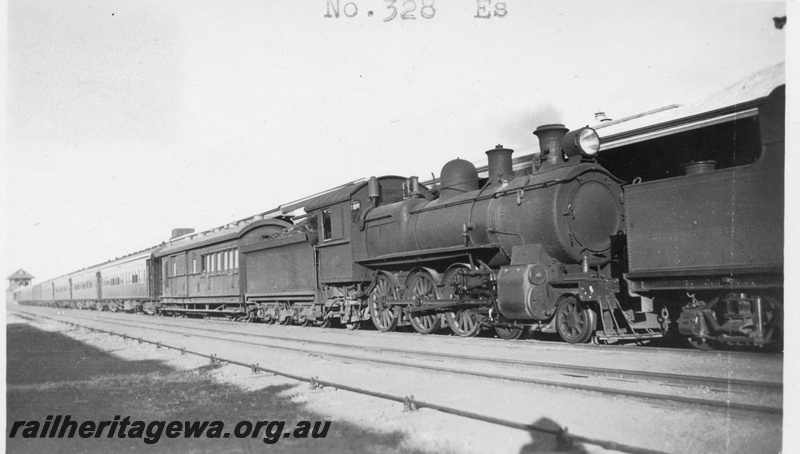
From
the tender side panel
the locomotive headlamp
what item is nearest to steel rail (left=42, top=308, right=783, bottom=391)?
the tender side panel

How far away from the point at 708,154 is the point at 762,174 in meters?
5.36

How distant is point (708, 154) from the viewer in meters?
11.3

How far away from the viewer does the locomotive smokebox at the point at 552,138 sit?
10.2 m

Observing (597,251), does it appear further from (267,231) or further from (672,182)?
(267,231)

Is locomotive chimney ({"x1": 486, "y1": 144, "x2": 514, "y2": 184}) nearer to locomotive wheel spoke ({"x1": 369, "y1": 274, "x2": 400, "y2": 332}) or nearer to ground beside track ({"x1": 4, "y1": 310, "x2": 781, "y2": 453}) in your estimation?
locomotive wheel spoke ({"x1": 369, "y1": 274, "x2": 400, "y2": 332})

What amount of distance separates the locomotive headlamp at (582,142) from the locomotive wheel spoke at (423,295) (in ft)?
12.4

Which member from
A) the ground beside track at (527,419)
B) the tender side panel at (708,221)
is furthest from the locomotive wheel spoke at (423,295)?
the ground beside track at (527,419)

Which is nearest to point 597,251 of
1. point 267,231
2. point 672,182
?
point 672,182

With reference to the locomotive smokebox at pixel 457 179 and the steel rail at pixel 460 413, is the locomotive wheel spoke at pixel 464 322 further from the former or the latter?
the steel rail at pixel 460 413

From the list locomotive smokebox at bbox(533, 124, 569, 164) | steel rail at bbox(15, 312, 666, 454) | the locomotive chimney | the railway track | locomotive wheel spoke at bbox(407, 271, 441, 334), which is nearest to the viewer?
steel rail at bbox(15, 312, 666, 454)

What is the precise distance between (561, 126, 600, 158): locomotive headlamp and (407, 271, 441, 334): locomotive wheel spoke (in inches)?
148

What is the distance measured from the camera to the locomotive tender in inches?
269

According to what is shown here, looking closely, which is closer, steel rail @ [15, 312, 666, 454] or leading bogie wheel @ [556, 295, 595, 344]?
steel rail @ [15, 312, 666, 454]

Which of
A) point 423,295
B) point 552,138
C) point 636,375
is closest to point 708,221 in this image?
point 636,375
